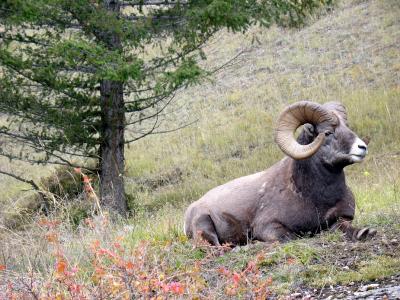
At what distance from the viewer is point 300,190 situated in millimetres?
9078

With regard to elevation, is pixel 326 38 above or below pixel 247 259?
above

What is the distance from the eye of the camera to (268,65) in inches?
1096

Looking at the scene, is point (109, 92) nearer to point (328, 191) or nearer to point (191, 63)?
point (191, 63)

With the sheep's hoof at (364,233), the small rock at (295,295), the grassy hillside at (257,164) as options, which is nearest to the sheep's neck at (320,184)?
the grassy hillside at (257,164)

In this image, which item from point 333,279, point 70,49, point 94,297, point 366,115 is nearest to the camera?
point 94,297

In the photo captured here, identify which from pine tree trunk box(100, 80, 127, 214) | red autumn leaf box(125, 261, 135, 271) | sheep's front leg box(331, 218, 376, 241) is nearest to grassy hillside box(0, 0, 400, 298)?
sheep's front leg box(331, 218, 376, 241)

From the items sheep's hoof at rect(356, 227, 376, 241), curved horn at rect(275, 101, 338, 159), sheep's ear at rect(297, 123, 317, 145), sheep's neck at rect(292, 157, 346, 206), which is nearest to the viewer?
sheep's hoof at rect(356, 227, 376, 241)

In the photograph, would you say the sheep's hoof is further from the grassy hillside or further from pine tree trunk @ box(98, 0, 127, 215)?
pine tree trunk @ box(98, 0, 127, 215)

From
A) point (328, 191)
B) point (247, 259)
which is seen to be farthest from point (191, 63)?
point (247, 259)

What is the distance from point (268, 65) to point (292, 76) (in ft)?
8.43

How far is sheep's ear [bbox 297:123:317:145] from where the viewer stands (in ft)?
30.1

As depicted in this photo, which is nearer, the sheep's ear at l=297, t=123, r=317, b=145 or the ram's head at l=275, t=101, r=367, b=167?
the ram's head at l=275, t=101, r=367, b=167

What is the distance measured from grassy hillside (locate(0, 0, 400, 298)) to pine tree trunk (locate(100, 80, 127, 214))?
770 millimetres

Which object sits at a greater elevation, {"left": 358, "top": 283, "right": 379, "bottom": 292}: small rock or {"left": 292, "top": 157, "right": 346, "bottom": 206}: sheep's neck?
{"left": 292, "top": 157, "right": 346, "bottom": 206}: sheep's neck
